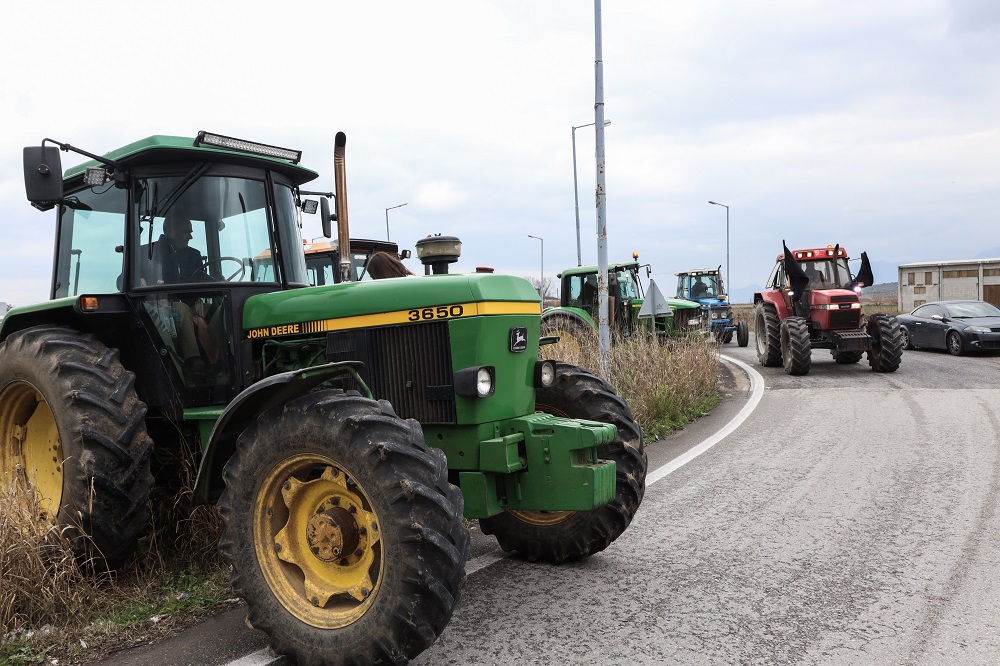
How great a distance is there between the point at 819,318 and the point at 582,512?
14.0 meters

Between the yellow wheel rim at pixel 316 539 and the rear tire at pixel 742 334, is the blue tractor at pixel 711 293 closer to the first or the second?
the rear tire at pixel 742 334

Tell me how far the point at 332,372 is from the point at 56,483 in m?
2.53

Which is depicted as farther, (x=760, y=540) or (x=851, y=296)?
(x=851, y=296)

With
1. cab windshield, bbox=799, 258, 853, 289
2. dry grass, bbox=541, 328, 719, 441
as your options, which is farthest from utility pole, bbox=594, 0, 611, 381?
cab windshield, bbox=799, 258, 853, 289

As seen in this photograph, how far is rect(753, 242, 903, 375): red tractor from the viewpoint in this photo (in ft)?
53.5

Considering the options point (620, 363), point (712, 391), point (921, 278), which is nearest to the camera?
point (620, 363)

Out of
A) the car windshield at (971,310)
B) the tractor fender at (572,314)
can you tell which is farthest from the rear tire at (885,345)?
the tractor fender at (572,314)

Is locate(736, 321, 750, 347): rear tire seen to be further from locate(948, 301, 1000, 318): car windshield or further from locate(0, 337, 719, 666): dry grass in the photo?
locate(0, 337, 719, 666): dry grass

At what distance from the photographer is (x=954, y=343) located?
20.2 metres

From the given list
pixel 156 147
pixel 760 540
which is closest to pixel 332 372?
pixel 156 147

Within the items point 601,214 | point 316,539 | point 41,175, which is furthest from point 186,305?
point 601,214

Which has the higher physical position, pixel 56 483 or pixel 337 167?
pixel 337 167

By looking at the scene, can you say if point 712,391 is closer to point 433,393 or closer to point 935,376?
point 935,376

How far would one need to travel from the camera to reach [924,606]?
416 cm
